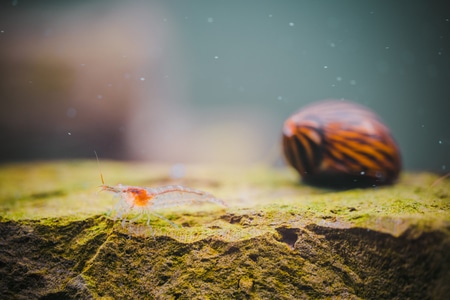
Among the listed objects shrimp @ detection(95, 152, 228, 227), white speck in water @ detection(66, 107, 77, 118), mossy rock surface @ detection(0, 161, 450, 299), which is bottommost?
mossy rock surface @ detection(0, 161, 450, 299)

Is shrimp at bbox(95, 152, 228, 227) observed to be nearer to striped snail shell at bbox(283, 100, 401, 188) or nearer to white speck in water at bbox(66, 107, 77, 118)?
striped snail shell at bbox(283, 100, 401, 188)

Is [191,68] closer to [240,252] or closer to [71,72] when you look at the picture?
[71,72]

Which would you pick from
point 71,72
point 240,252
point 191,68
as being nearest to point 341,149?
point 240,252

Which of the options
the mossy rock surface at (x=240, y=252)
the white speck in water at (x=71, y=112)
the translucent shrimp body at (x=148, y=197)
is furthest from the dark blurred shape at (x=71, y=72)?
the mossy rock surface at (x=240, y=252)

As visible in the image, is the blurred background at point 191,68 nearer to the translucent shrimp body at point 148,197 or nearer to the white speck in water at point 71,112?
the white speck in water at point 71,112

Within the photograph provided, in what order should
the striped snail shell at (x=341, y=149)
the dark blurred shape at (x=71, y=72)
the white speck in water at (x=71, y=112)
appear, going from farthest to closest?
the white speck in water at (x=71, y=112) → the dark blurred shape at (x=71, y=72) → the striped snail shell at (x=341, y=149)

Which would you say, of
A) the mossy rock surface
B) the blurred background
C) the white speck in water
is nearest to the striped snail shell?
the blurred background
